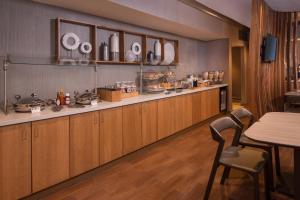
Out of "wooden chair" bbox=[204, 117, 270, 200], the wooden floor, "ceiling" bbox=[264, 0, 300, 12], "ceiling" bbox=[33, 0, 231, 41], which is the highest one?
"ceiling" bbox=[264, 0, 300, 12]

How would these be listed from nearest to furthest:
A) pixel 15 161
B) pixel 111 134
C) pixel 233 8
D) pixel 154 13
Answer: pixel 15 161, pixel 111 134, pixel 154 13, pixel 233 8

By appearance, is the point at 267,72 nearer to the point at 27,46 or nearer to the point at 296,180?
the point at 296,180

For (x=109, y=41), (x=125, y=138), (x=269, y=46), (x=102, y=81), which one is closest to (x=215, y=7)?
(x=269, y=46)

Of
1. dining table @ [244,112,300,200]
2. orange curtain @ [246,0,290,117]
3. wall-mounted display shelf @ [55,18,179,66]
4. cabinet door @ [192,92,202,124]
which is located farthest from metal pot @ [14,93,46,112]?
orange curtain @ [246,0,290,117]

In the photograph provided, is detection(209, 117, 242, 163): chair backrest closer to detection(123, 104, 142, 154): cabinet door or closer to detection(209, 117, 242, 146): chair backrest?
detection(209, 117, 242, 146): chair backrest

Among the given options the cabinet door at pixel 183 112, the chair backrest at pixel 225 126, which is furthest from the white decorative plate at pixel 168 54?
the chair backrest at pixel 225 126

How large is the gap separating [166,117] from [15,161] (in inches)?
91.2

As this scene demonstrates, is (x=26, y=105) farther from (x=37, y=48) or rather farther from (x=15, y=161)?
(x=37, y=48)

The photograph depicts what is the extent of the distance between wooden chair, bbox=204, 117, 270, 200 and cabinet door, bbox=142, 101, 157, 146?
1.37m

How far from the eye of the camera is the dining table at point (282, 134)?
1.64 metres

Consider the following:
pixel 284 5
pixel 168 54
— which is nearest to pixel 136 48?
pixel 168 54

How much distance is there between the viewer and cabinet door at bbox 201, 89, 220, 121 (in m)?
5.00

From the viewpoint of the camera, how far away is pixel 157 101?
358 centimetres

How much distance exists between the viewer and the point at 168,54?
462 cm
